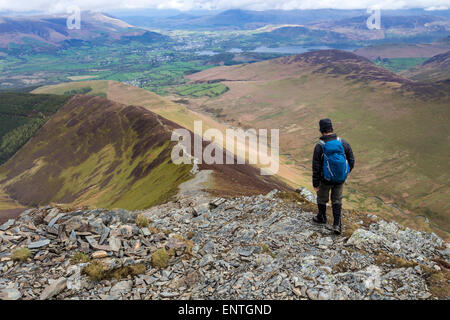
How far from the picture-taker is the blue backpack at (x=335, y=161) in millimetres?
10625

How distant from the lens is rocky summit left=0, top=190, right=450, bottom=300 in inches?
340

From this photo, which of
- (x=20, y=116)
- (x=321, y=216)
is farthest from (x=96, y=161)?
(x=20, y=116)

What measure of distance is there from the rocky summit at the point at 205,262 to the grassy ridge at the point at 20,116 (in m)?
147

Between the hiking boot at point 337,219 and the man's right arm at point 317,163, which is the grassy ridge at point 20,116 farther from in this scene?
the hiking boot at point 337,219

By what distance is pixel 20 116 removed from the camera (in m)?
160

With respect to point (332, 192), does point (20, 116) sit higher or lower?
lower

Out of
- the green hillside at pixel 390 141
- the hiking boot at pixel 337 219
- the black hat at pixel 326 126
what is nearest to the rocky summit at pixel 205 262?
the hiking boot at pixel 337 219

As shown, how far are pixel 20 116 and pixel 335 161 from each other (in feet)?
645

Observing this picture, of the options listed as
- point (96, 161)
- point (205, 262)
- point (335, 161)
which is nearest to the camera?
point (205, 262)

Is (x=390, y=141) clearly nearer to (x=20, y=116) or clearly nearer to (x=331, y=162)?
(x=331, y=162)

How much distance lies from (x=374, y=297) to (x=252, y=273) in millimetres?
3830

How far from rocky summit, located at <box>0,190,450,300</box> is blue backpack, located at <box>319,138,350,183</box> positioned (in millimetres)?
2825

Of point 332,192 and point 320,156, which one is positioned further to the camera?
point 332,192

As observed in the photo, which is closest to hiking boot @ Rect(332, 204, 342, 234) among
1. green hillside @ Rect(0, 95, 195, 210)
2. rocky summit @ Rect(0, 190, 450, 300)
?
rocky summit @ Rect(0, 190, 450, 300)
